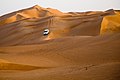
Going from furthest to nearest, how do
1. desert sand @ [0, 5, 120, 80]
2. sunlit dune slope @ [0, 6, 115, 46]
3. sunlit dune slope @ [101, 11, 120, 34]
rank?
sunlit dune slope @ [0, 6, 115, 46], sunlit dune slope @ [101, 11, 120, 34], desert sand @ [0, 5, 120, 80]

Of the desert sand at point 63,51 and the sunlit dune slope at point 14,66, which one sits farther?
the sunlit dune slope at point 14,66

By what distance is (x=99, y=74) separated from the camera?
7.93 ft

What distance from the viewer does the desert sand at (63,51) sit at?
8.63 feet

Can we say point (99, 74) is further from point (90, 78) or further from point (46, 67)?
point (46, 67)

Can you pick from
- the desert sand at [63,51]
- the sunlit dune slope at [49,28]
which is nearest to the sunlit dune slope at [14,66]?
the desert sand at [63,51]

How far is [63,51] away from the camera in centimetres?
432

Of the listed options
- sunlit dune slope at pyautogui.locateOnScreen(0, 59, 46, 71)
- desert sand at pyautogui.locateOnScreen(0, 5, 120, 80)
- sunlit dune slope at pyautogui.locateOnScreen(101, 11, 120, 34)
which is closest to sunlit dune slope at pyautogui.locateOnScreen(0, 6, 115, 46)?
desert sand at pyautogui.locateOnScreen(0, 5, 120, 80)

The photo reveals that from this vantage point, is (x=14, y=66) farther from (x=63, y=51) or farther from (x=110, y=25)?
(x=110, y=25)

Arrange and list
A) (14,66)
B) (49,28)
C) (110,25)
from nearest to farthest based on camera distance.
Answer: (14,66) → (110,25) → (49,28)

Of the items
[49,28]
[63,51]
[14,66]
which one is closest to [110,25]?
[49,28]

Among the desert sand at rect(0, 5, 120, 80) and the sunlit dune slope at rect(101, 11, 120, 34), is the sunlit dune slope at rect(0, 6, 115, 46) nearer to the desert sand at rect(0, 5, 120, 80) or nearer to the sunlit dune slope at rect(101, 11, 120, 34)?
the desert sand at rect(0, 5, 120, 80)

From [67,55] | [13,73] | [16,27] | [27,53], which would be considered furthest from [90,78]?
[16,27]

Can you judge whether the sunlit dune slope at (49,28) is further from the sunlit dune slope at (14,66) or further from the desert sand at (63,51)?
the sunlit dune slope at (14,66)

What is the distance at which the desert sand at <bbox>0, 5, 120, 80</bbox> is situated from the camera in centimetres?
263
